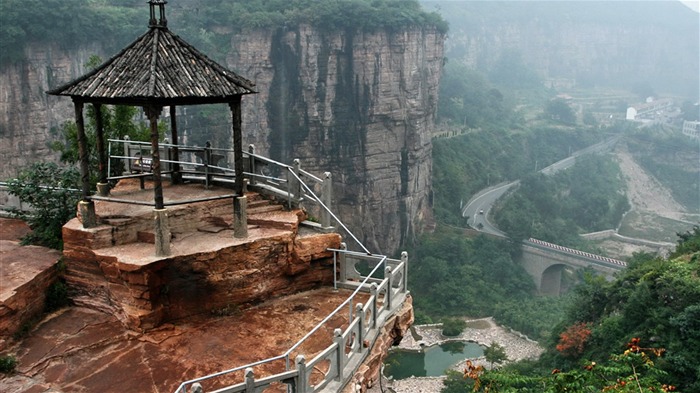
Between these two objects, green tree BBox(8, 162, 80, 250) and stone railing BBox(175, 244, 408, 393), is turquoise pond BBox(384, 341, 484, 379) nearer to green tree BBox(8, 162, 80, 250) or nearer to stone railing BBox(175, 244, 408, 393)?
green tree BBox(8, 162, 80, 250)

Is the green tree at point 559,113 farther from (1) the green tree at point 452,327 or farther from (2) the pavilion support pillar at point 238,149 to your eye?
(2) the pavilion support pillar at point 238,149

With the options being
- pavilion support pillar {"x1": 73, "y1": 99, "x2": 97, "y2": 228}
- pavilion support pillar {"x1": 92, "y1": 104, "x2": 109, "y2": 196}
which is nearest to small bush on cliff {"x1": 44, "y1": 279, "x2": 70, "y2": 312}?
pavilion support pillar {"x1": 73, "y1": 99, "x2": 97, "y2": 228}

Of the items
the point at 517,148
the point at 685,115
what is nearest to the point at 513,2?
the point at 685,115

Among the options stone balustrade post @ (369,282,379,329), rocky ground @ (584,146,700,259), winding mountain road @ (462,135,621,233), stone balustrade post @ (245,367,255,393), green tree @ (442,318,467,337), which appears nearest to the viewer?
stone balustrade post @ (245,367,255,393)

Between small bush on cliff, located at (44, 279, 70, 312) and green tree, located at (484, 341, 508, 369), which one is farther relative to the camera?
green tree, located at (484, 341, 508, 369)

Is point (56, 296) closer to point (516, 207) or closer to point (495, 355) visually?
point (495, 355)

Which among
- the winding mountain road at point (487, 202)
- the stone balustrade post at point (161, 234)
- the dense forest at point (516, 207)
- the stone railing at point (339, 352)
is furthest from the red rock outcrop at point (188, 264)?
the winding mountain road at point (487, 202)
